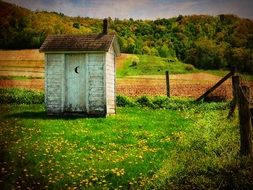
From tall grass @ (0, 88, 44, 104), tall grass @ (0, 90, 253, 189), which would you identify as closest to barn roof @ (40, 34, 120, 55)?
tall grass @ (0, 90, 253, 189)

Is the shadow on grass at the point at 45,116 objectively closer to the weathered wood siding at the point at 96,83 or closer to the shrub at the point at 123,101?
the weathered wood siding at the point at 96,83

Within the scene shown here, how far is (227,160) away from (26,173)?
3.10 meters

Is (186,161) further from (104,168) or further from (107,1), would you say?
(107,1)

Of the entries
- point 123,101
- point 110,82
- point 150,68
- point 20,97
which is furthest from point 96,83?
point 150,68

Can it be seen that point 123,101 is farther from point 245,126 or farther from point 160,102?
point 245,126

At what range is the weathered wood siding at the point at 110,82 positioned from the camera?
13.7 meters

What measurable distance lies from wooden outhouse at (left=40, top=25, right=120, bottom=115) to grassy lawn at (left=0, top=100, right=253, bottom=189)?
1466 mm

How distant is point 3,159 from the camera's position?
786 cm

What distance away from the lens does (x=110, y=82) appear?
1419cm

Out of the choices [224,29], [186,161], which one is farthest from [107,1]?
[186,161]

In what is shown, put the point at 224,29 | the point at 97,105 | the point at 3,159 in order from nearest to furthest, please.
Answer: the point at 3,159 < the point at 224,29 < the point at 97,105

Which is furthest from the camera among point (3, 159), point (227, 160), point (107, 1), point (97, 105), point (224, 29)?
point (97, 105)

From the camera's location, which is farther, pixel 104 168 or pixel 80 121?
pixel 80 121

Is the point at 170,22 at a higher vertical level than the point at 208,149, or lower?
higher
